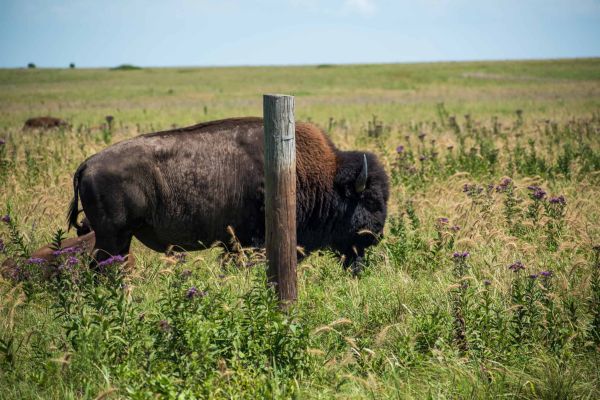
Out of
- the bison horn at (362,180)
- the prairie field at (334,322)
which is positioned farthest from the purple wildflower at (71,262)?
the bison horn at (362,180)

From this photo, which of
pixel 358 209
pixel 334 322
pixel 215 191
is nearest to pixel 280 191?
pixel 334 322

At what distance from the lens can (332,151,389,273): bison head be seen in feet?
22.5

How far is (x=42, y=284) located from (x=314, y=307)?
8.84ft

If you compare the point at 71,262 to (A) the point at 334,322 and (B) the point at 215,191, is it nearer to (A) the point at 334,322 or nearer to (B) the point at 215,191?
(A) the point at 334,322

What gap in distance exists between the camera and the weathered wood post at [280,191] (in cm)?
457

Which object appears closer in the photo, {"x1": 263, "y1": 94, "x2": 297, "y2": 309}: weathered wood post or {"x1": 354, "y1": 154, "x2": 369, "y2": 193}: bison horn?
{"x1": 263, "y1": 94, "x2": 297, "y2": 309}: weathered wood post

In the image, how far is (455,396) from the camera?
3.82 meters

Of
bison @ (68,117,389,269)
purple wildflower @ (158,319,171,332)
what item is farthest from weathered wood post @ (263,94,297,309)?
bison @ (68,117,389,269)

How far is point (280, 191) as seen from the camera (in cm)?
463

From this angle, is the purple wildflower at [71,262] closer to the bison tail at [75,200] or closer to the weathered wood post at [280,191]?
the weathered wood post at [280,191]

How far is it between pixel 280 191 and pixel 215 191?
2.18 m

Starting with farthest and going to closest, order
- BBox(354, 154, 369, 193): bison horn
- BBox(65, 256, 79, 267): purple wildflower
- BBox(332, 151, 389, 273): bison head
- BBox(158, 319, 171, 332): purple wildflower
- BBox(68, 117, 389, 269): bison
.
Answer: BBox(332, 151, 389, 273): bison head → BBox(354, 154, 369, 193): bison horn → BBox(68, 117, 389, 269): bison → BBox(65, 256, 79, 267): purple wildflower → BBox(158, 319, 171, 332): purple wildflower

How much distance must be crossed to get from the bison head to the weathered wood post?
2.20m

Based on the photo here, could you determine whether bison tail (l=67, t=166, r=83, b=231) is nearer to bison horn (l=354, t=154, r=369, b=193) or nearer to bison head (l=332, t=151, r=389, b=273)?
bison head (l=332, t=151, r=389, b=273)
